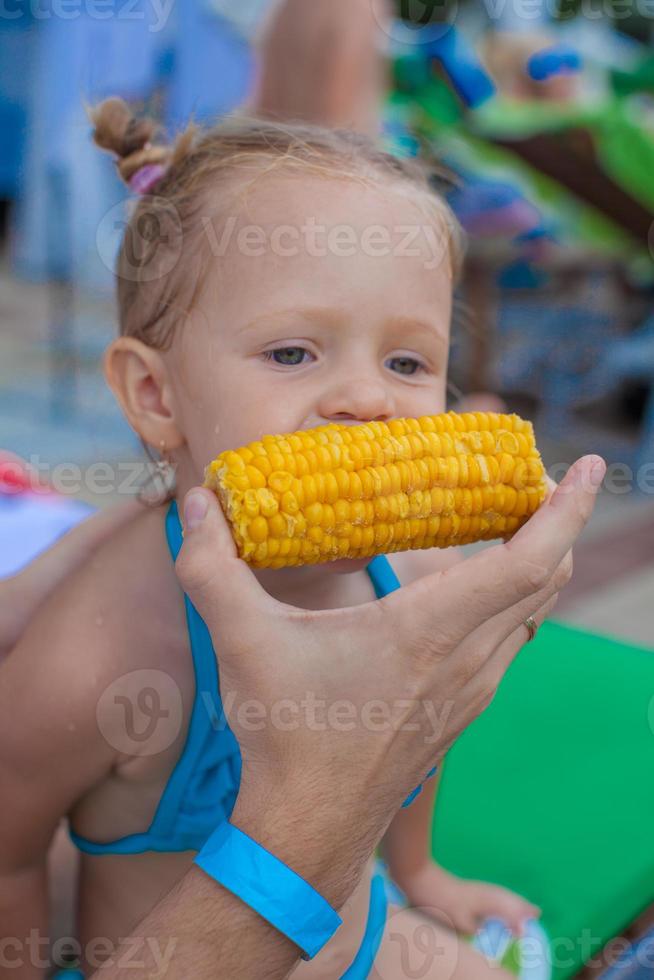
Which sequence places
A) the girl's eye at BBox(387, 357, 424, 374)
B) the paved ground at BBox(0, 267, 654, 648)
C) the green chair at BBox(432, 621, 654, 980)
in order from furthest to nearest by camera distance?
1. the paved ground at BBox(0, 267, 654, 648)
2. the green chair at BBox(432, 621, 654, 980)
3. the girl's eye at BBox(387, 357, 424, 374)

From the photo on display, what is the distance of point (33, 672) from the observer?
42.8 inches

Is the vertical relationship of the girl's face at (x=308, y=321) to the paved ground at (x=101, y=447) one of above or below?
above

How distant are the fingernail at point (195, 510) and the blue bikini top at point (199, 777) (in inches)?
10.8

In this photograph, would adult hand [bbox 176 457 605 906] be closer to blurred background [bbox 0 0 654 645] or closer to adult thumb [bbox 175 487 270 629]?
adult thumb [bbox 175 487 270 629]

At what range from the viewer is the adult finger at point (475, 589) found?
2.73 ft

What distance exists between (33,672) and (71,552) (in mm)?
399

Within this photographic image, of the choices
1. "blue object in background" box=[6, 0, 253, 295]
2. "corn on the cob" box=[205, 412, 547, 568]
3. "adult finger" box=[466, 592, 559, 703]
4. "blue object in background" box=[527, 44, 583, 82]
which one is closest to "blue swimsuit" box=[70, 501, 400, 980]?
"corn on the cob" box=[205, 412, 547, 568]

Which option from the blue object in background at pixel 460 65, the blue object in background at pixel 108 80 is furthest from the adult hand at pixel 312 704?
the blue object in background at pixel 460 65

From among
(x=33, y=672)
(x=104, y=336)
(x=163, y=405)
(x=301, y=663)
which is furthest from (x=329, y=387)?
(x=104, y=336)

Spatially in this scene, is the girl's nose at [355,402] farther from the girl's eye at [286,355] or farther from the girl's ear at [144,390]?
the girl's ear at [144,390]

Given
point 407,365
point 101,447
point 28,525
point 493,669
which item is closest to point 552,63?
point 101,447

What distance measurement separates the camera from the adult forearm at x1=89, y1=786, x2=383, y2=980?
824 millimetres

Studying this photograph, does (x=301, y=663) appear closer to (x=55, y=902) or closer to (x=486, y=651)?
(x=486, y=651)

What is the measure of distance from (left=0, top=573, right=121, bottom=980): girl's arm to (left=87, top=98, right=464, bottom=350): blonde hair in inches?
16.0
